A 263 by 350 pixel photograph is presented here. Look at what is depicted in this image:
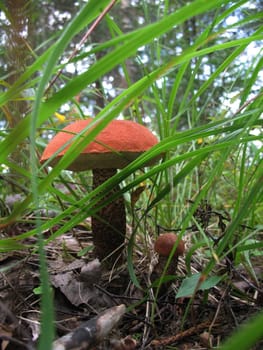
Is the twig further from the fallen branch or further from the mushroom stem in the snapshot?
the mushroom stem

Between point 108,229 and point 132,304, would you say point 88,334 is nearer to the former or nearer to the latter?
point 132,304

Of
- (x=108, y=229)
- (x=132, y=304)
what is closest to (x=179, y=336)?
(x=132, y=304)

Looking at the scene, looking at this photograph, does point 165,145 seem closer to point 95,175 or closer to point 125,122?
point 125,122

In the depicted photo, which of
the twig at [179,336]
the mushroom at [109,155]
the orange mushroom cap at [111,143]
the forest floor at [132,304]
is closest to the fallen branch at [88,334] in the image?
the forest floor at [132,304]

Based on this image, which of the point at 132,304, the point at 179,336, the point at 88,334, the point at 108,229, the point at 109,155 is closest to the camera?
the point at 88,334

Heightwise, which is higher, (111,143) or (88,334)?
(111,143)

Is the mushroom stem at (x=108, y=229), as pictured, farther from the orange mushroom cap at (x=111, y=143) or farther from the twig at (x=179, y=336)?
the twig at (x=179, y=336)
